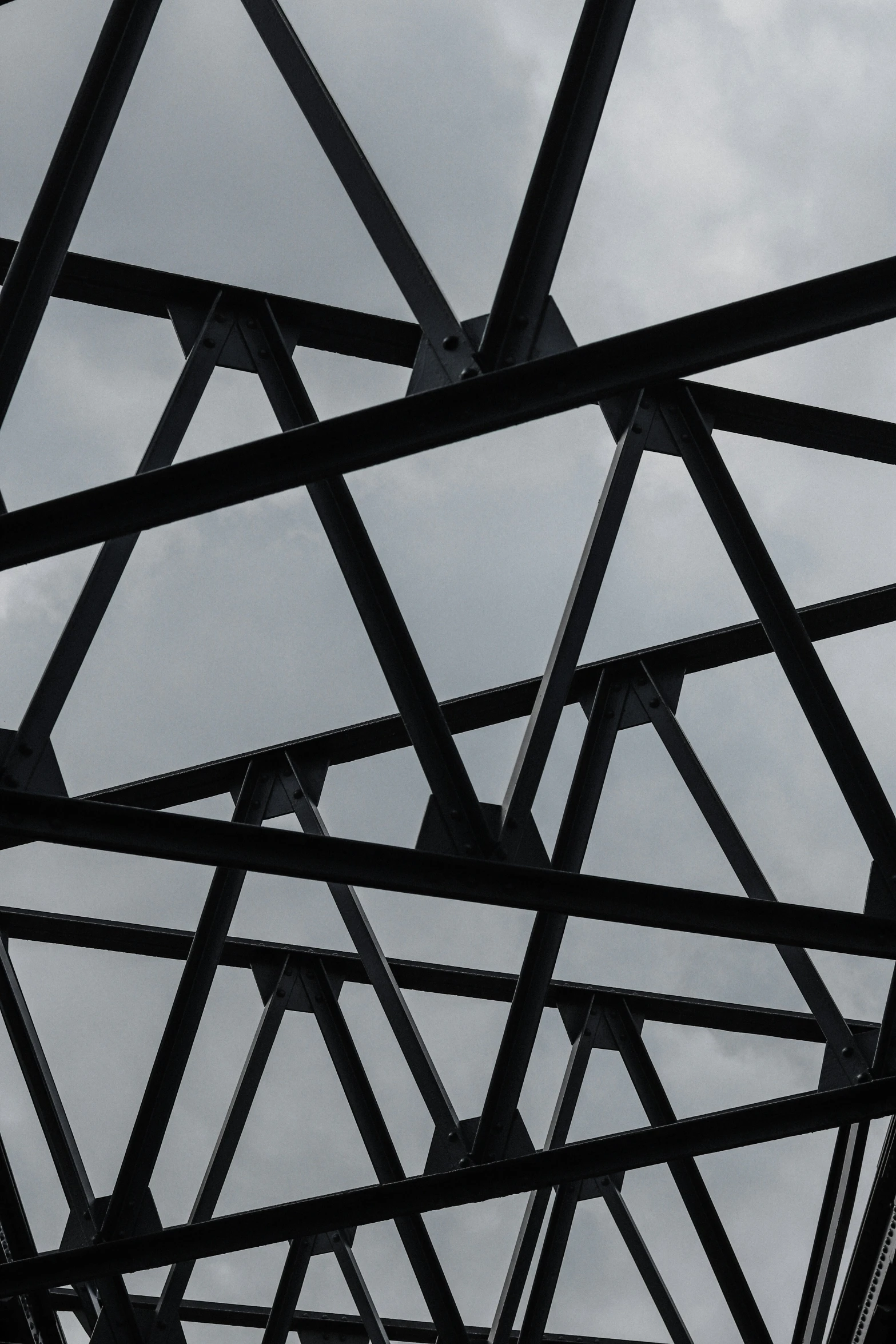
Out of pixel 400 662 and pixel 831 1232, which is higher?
pixel 400 662

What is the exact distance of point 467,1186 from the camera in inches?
418

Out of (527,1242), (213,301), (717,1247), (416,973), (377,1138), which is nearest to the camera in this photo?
(213,301)

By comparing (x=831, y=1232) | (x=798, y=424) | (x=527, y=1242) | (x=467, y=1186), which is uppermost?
(x=798, y=424)

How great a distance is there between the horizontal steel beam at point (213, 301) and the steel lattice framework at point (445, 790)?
0.02 metres

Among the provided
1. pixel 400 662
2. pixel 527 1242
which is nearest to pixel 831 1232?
pixel 527 1242

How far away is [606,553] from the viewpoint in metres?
8.27

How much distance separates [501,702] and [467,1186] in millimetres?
3618

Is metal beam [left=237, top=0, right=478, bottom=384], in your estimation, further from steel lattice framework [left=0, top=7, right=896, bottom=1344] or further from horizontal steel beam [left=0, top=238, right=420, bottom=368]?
horizontal steel beam [left=0, top=238, right=420, bottom=368]

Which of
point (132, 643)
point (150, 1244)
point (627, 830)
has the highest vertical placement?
point (627, 830)

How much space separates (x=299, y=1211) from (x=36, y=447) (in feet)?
83.1

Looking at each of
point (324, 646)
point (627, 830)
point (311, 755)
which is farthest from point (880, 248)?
point (627, 830)

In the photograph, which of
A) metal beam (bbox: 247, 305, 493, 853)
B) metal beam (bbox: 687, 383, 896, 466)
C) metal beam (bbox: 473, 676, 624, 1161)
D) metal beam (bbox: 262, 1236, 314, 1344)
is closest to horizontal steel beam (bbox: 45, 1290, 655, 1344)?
metal beam (bbox: 262, 1236, 314, 1344)

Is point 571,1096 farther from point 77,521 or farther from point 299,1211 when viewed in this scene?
point 77,521

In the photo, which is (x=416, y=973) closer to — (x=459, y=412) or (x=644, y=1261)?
Answer: (x=644, y=1261)
